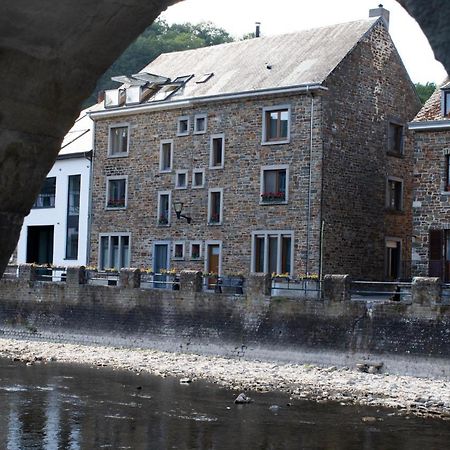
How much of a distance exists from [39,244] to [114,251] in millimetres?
5750

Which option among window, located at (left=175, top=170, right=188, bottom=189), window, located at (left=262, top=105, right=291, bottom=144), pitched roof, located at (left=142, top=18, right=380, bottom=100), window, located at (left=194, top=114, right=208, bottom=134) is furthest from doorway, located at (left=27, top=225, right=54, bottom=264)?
window, located at (left=262, top=105, right=291, bottom=144)

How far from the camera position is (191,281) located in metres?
32.2

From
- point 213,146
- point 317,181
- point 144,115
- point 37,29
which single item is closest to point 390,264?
point 317,181

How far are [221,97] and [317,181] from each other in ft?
17.6

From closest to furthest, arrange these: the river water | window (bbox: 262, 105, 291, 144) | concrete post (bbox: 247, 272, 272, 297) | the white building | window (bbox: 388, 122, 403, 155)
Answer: the river water, concrete post (bbox: 247, 272, 272, 297), window (bbox: 262, 105, 291, 144), window (bbox: 388, 122, 403, 155), the white building

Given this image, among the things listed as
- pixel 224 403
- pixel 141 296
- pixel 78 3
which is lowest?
pixel 224 403

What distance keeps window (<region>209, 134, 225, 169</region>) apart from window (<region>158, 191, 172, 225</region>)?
244 cm

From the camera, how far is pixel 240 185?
36250 millimetres

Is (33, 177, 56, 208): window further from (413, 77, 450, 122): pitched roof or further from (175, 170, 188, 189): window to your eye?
(413, 77, 450, 122): pitched roof

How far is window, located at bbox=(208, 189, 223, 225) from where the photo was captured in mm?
36812

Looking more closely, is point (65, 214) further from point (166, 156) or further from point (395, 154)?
point (395, 154)

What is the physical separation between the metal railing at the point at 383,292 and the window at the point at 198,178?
7.45 meters

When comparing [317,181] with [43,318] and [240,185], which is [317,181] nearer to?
[240,185]

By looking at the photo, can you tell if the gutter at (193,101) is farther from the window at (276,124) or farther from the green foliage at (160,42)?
the green foliage at (160,42)
